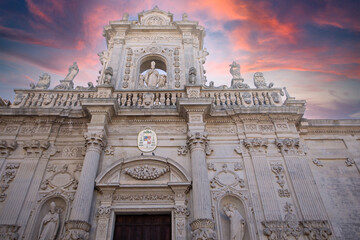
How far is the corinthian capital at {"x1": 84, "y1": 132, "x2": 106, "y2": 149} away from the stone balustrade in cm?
205

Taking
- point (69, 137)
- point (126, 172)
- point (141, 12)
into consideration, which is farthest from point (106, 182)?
point (141, 12)

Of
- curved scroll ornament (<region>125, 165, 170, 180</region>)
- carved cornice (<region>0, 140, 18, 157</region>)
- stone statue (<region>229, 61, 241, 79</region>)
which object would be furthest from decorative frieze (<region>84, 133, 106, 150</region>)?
stone statue (<region>229, 61, 241, 79</region>)

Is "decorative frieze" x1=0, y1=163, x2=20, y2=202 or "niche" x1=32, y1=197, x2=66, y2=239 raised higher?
"decorative frieze" x1=0, y1=163, x2=20, y2=202

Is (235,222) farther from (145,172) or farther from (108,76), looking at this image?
(108,76)

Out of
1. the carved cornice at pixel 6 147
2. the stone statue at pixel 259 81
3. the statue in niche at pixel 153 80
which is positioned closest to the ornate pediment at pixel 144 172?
the carved cornice at pixel 6 147

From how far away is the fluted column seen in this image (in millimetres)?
7554

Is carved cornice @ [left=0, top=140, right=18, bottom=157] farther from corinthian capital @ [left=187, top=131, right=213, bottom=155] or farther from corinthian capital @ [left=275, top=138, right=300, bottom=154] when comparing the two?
corinthian capital @ [left=275, top=138, right=300, bottom=154]

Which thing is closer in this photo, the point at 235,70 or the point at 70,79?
the point at 70,79

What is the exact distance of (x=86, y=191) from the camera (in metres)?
8.17

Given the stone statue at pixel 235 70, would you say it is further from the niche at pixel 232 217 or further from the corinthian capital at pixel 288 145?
the niche at pixel 232 217

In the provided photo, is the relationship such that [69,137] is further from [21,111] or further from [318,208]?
[318,208]

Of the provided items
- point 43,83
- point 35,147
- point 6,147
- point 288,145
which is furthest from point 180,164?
point 43,83

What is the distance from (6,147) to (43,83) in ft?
12.1

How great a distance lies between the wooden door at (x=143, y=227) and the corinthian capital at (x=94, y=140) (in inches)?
103
